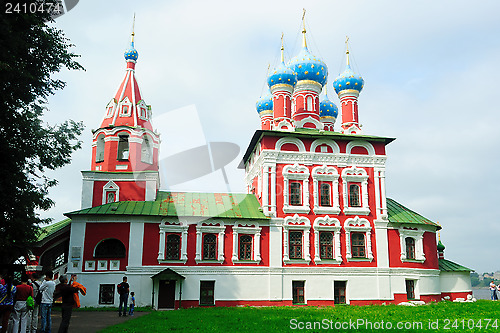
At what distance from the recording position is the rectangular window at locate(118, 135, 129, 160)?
82.5 feet

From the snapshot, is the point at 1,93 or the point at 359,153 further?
the point at 359,153

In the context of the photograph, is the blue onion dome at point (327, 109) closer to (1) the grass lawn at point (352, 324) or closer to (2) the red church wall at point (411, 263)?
(2) the red church wall at point (411, 263)

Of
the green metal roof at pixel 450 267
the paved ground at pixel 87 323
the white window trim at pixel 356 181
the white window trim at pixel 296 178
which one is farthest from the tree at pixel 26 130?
the green metal roof at pixel 450 267

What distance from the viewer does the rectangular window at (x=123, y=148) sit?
25156 millimetres

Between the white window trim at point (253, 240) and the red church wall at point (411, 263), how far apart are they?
7626 mm

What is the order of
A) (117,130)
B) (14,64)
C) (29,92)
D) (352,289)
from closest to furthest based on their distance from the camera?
(14,64) < (29,92) < (352,289) < (117,130)

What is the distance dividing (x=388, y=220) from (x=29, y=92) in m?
19.3

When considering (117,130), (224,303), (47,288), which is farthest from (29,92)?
(224,303)

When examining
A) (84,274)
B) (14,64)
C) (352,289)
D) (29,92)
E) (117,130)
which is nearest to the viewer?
(14,64)

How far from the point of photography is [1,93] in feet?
40.8

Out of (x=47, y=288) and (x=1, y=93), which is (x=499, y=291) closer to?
(x=47, y=288)

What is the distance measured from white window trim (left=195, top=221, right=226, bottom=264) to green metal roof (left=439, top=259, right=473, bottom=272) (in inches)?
531

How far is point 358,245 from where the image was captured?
79.5ft

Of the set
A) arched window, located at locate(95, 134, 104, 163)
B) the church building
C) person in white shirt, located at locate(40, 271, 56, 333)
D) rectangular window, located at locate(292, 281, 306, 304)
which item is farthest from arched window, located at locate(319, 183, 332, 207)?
person in white shirt, located at locate(40, 271, 56, 333)
